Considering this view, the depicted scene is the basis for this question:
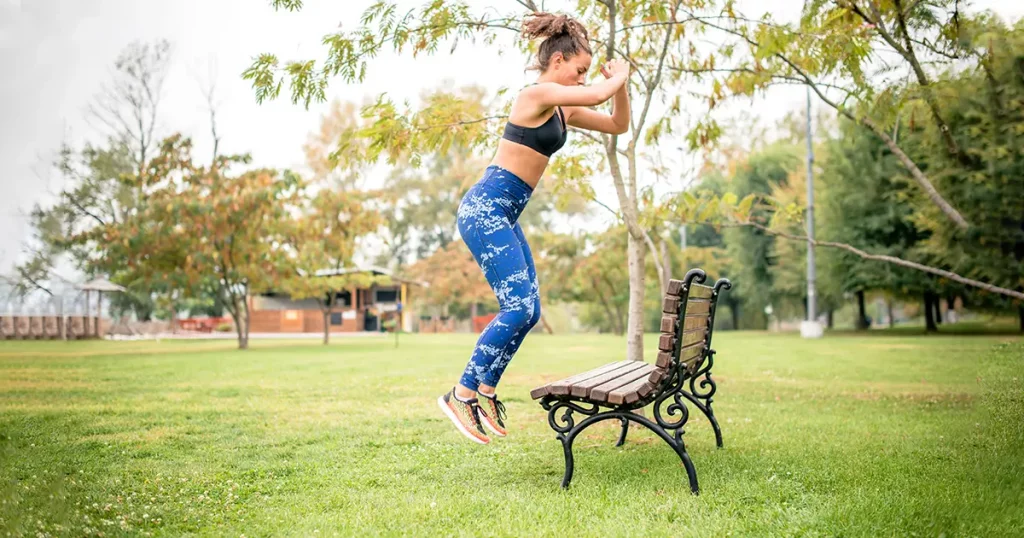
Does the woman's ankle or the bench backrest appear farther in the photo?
the woman's ankle

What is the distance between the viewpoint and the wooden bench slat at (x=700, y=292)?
394cm

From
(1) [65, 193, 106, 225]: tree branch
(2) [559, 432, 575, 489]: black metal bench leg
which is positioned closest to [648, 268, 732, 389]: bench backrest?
(2) [559, 432, 575, 489]: black metal bench leg

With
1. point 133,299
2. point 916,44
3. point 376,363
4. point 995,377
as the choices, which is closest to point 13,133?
point 376,363

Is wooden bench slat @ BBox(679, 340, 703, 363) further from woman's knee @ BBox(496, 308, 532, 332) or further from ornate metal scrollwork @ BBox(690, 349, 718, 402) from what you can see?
woman's knee @ BBox(496, 308, 532, 332)

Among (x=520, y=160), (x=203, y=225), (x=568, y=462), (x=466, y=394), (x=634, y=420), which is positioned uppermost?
(x=203, y=225)

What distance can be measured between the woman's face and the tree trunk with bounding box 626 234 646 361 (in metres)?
2.61

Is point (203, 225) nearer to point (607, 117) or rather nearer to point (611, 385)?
point (607, 117)

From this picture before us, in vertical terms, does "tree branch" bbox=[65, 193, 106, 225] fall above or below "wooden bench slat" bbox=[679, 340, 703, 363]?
above

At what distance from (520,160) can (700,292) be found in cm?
125

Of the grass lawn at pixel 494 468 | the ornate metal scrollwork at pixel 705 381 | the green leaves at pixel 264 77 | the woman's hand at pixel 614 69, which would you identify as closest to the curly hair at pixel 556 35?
the woman's hand at pixel 614 69

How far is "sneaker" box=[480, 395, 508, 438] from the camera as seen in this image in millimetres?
3881

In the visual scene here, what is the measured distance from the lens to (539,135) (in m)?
3.66

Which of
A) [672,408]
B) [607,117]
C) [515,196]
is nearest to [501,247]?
[515,196]

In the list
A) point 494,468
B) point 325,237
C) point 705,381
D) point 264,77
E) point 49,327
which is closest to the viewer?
point 494,468
